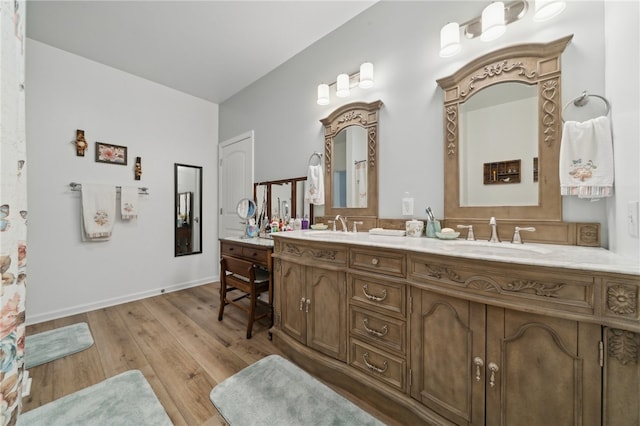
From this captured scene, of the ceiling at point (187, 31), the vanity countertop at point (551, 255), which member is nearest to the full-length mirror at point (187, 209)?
the ceiling at point (187, 31)

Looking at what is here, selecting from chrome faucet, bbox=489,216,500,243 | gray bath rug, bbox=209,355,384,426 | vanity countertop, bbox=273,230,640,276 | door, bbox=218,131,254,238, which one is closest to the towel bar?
door, bbox=218,131,254,238

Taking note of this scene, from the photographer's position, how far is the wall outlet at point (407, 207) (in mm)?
1791

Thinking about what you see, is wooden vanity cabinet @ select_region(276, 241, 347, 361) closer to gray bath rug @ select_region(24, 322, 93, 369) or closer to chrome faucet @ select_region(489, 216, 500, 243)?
chrome faucet @ select_region(489, 216, 500, 243)

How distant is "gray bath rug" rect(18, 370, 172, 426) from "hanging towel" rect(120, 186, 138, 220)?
79.6 inches

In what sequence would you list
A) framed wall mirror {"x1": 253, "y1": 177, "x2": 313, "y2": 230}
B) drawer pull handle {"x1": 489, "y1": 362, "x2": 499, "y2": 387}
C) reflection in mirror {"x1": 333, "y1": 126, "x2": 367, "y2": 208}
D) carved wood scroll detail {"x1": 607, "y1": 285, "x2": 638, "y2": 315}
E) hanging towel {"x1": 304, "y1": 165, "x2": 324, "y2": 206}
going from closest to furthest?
carved wood scroll detail {"x1": 607, "y1": 285, "x2": 638, "y2": 315} → drawer pull handle {"x1": 489, "y1": 362, "x2": 499, "y2": 387} → reflection in mirror {"x1": 333, "y1": 126, "x2": 367, "y2": 208} → hanging towel {"x1": 304, "y1": 165, "x2": 324, "y2": 206} → framed wall mirror {"x1": 253, "y1": 177, "x2": 313, "y2": 230}

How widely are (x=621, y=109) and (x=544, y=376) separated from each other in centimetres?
116

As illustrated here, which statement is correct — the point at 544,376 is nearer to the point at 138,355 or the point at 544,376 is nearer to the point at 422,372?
the point at 422,372

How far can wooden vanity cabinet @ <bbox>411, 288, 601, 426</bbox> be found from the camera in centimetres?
83

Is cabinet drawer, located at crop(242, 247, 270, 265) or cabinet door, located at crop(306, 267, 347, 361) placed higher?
cabinet drawer, located at crop(242, 247, 270, 265)

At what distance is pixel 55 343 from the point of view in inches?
80.3

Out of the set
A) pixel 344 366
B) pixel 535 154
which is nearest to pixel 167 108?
pixel 344 366

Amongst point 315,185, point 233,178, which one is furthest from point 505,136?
point 233,178

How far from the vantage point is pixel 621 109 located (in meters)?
1.04

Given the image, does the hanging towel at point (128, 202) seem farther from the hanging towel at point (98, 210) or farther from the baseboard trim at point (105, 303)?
the baseboard trim at point (105, 303)
